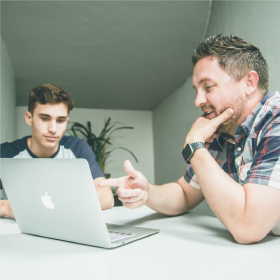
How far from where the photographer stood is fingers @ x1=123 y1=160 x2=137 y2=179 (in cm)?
85

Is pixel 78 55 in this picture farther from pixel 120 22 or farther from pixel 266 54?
pixel 266 54

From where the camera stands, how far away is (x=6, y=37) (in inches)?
85.3

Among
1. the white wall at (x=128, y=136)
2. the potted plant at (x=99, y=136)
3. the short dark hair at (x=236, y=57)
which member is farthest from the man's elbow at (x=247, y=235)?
the white wall at (x=128, y=136)

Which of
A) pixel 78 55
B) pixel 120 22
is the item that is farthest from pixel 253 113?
pixel 78 55

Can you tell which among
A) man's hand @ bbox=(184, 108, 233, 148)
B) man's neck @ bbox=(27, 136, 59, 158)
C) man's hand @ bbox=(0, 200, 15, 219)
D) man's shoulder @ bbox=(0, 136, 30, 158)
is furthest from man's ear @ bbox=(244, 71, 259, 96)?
man's shoulder @ bbox=(0, 136, 30, 158)

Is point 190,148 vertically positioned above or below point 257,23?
below

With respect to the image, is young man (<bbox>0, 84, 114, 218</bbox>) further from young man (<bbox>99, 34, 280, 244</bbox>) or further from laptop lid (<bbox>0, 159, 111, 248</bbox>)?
laptop lid (<bbox>0, 159, 111, 248</bbox>)

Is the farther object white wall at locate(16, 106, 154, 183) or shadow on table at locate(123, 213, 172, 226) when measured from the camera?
white wall at locate(16, 106, 154, 183)

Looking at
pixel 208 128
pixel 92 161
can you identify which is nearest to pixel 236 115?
pixel 208 128

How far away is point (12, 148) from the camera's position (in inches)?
67.8

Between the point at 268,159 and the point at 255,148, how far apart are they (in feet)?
0.56

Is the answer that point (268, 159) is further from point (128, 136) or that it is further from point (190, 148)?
point (128, 136)

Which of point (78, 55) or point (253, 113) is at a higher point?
point (78, 55)

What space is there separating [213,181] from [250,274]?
0.34 meters
